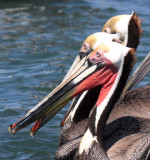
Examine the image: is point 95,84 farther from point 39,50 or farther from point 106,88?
point 39,50

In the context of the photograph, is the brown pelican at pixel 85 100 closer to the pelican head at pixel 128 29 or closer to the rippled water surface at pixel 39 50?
the pelican head at pixel 128 29

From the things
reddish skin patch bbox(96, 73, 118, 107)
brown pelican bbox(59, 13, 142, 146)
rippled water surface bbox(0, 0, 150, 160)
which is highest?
reddish skin patch bbox(96, 73, 118, 107)

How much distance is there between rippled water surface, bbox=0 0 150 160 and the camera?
20.3 feet

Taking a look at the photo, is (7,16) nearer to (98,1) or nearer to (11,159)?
(98,1)

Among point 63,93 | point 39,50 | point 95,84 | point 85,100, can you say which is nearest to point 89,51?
point 85,100

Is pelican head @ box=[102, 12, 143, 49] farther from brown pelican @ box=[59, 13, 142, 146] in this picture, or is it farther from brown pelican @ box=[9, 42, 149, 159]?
brown pelican @ box=[9, 42, 149, 159]

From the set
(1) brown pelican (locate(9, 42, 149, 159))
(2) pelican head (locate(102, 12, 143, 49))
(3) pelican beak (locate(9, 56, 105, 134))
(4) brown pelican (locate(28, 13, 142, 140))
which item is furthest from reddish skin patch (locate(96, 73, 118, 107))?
(2) pelican head (locate(102, 12, 143, 49))

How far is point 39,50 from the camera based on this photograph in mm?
9242

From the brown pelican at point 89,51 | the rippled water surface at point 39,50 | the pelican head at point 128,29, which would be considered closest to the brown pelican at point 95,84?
the brown pelican at point 89,51

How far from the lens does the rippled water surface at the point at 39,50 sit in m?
6.18

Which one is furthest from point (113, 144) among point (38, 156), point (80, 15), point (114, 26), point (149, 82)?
point (80, 15)

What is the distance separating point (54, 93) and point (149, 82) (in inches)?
131

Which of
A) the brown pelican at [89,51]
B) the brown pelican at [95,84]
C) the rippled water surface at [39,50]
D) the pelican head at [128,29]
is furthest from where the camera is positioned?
the rippled water surface at [39,50]

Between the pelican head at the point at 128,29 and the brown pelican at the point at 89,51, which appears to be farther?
the pelican head at the point at 128,29
